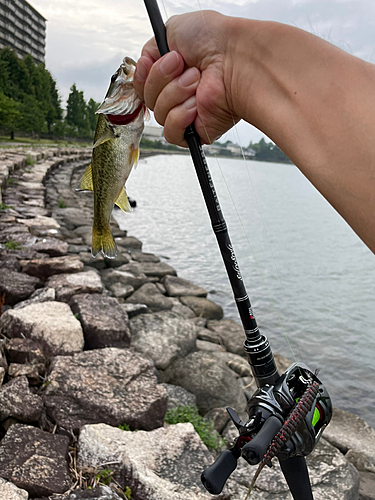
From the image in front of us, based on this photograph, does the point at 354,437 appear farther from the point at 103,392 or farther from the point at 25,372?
the point at 25,372

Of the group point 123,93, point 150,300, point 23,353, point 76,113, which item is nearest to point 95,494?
point 23,353

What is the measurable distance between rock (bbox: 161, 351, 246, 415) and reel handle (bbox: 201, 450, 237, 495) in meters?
3.13

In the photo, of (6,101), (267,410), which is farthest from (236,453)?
(6,101)

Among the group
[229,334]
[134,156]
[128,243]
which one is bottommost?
[229,334]

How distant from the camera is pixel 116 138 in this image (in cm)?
180

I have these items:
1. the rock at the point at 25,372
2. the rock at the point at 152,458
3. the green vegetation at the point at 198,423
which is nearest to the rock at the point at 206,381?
the green vegetation at the point at 198,423

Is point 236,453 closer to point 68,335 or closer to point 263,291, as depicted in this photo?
point 68,335

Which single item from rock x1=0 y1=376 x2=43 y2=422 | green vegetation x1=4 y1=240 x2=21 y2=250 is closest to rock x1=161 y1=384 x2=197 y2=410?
rock x1=0 y1=376 x2=43 y2=422

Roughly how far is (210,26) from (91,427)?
Result: 7.61 feet

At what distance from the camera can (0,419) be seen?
111 inches

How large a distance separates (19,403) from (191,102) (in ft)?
7.35

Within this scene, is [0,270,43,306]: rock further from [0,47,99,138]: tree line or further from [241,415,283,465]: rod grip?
[0,47,99,138]: tree line

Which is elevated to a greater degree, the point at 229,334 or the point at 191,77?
the point at 191,77

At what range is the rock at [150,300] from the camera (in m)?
6.80
